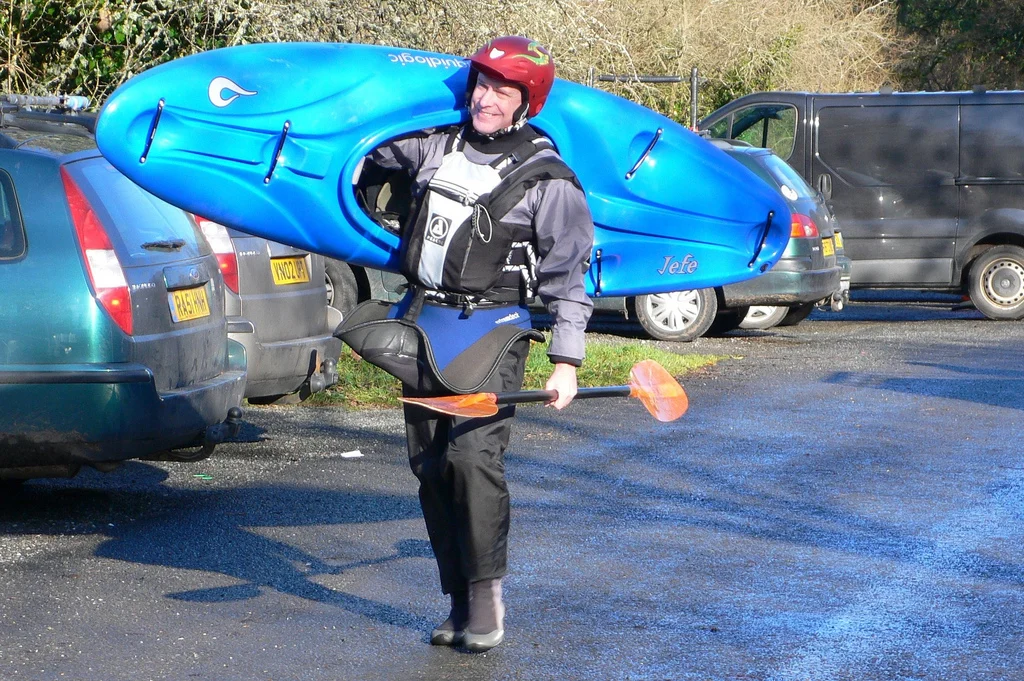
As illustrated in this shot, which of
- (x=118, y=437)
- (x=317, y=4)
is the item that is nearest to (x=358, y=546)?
(x=118, y=437)

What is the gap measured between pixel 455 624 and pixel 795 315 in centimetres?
1079

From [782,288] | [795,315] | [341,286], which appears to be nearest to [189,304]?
[341,286]

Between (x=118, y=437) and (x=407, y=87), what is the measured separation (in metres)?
1.83

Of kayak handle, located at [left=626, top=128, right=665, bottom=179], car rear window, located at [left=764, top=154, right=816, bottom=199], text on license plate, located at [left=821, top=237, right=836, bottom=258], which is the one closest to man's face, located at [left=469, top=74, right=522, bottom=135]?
kayak handle, located at [left=626, top=128, right=665, bottom=179]

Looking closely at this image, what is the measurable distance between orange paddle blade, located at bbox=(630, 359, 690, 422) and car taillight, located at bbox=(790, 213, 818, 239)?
847 cm

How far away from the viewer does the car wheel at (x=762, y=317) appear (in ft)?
47.8

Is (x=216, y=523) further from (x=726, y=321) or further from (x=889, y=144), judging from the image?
(x=889, y=144)

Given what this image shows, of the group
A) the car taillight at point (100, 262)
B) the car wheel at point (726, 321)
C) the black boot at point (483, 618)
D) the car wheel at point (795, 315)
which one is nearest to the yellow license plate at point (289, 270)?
the car taillight at point (100, 262)

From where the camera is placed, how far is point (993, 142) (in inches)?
611

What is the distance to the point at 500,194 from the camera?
448cm

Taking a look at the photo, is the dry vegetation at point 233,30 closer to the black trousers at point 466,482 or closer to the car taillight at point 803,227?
the car taillight at point 803,227

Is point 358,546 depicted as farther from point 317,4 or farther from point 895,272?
point 895,272

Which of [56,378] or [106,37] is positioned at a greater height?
[106,37]

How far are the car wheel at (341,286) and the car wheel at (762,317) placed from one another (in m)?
4.88
